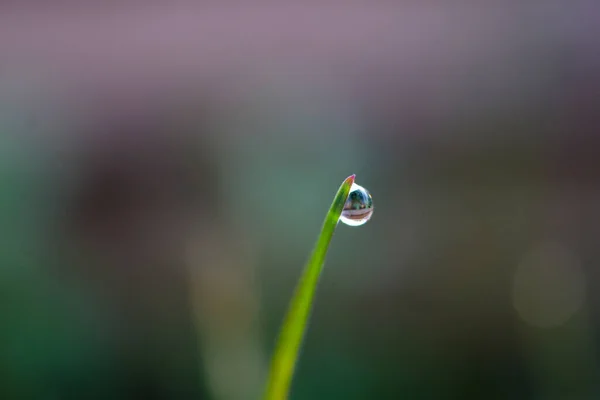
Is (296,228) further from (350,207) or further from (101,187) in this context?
(350,207)

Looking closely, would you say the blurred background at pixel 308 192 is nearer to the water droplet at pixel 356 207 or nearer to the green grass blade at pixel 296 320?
the water droplet at pixel 356 207

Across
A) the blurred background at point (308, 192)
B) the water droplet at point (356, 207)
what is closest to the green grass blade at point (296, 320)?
the water droplet at point (356, 207)

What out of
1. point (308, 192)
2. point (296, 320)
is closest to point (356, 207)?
point (296, 320)

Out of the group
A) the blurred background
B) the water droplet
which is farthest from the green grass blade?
the blurred background

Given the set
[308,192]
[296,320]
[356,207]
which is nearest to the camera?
[296,320]

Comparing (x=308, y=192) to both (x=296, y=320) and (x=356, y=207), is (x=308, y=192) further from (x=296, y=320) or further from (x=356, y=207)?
(x=296, y=320)
